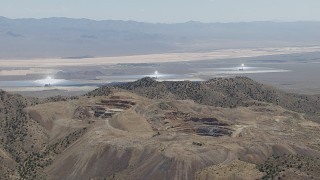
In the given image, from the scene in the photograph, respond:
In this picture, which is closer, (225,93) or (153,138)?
(153,138)

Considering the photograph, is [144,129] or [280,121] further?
[280,121]

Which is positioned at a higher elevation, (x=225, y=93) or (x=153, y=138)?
(x=225, y=93)

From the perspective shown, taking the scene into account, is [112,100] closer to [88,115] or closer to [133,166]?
[88,115]

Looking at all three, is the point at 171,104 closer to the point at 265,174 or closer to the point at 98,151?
the point at 98,151

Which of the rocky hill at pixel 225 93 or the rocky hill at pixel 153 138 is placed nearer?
the rocky hill at pixel 153 138

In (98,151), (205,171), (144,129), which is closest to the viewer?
(205,171)

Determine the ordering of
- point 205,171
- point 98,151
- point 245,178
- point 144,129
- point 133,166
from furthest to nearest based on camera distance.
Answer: point 144,129, point 98,151, point 133,166, point 205,171, point 245,178

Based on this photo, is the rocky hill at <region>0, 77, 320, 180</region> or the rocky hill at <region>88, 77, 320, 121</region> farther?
the rocky hill at <region>88, 77, 320, 121</region>

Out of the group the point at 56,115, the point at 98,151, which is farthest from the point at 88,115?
the point at 98,151

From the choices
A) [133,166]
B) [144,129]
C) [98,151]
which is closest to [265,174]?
[133,166]
